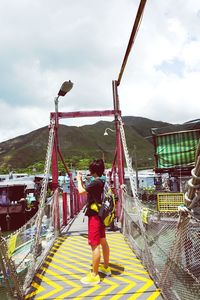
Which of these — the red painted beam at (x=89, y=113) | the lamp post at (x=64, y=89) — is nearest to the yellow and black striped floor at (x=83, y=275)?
the red painted beam at (x=89, y=113)

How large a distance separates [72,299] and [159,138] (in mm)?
11617

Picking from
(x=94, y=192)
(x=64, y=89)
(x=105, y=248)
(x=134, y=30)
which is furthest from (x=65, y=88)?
(x=105, y=248)

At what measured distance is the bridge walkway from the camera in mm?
3998

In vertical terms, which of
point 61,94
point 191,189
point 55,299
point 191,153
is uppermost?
point 61,94

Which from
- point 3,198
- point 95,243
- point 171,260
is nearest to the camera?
point 171,260

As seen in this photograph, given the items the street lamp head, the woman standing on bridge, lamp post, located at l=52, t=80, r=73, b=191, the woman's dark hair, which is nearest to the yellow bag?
the woman standing on bridge

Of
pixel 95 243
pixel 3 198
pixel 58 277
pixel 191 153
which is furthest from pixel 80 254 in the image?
pixel 3 198

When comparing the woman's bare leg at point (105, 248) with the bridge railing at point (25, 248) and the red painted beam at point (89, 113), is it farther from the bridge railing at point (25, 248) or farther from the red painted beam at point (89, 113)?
the red painted beam at point (89, 113)

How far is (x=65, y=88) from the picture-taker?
8992 millimetres

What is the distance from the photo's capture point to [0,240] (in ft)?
10.9

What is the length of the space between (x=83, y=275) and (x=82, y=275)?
0.02 metres

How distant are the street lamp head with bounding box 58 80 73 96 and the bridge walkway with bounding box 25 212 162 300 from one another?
463 cm

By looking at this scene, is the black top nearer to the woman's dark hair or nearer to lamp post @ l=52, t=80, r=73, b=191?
the woman's dark hair

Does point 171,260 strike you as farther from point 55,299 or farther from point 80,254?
point 80,254
